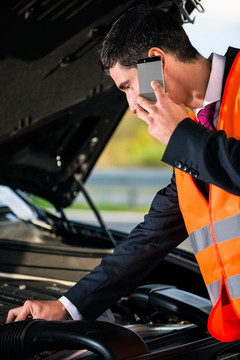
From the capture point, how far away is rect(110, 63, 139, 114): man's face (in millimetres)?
1338

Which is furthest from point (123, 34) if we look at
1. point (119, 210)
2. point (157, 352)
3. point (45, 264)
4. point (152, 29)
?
point (119, 210)

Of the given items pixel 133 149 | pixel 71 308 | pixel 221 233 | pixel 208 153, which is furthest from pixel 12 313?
pixel 133 149

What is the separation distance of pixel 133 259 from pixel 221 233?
40cm

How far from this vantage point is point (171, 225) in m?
1.63

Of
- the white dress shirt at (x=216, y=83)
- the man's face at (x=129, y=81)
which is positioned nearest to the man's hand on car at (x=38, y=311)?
the man's face at (x=129, y=81)

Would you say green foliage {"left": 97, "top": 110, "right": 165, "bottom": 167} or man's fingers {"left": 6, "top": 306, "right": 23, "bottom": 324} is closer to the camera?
man's fingers {"left": 6, "top": 306, "right": 23, "bottom": 324}

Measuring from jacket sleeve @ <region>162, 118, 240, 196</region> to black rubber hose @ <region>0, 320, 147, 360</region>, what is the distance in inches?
14.5

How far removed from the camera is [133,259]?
1630 millimetres

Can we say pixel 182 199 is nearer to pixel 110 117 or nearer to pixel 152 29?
pixel 152 29

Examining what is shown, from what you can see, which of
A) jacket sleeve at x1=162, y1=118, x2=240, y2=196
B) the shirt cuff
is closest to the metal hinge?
jacket sleeve at x1=162, y1=118, x2=240, y2=196

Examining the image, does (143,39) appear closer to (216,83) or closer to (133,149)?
(216,83)

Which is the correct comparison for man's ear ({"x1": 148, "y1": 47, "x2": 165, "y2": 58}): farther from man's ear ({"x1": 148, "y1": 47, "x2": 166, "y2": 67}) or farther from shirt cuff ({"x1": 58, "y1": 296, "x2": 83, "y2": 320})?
shirt cuff ({"x1": 58, "y1": 296, "x2": 83, "y2": 320})

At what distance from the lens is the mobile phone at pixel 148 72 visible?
1.25 meters

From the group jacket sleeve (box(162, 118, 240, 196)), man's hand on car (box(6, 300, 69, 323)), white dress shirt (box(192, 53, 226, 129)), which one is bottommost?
man's hand on car (box(6, 300, 69, 323))
